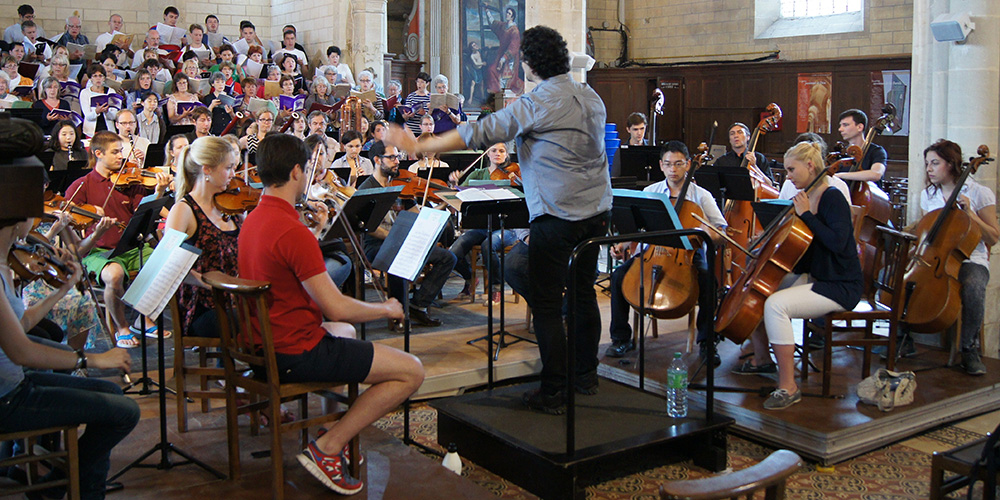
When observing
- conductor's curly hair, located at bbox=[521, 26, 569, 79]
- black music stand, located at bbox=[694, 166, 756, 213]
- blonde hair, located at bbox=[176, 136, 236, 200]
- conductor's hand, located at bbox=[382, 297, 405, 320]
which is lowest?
conductor's hand, located at bbox=[382, 297, 405, 320]

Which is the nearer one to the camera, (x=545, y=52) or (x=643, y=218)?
(x=545, y=52)

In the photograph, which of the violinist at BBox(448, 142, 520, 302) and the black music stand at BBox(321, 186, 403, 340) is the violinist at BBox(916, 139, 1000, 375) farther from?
the black music stand at BBox(321, 186, 403, 340)

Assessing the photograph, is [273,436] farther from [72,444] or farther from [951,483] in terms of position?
[951,483]

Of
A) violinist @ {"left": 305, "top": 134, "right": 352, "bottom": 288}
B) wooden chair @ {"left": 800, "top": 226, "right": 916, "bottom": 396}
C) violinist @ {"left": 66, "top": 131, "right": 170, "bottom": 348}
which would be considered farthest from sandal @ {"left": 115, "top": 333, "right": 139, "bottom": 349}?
wooden chair @ {"left": 800, "top": 226, "right": 916, "bottom": 396}

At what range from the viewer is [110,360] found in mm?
2492

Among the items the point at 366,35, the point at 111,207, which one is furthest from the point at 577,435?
the point at 366,35

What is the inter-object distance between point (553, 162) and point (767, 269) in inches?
47.6

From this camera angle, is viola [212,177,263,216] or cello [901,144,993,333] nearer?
viola [212,177,263,216]

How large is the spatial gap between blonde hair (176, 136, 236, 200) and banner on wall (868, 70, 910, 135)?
1071 centimetres

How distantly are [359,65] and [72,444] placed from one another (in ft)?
35.3

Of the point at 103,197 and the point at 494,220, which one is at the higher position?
the point at 103,197

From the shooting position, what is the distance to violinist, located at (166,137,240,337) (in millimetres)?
3648

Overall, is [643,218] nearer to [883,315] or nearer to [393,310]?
[883,315]

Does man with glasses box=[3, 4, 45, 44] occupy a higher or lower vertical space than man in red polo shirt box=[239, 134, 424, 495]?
higher
